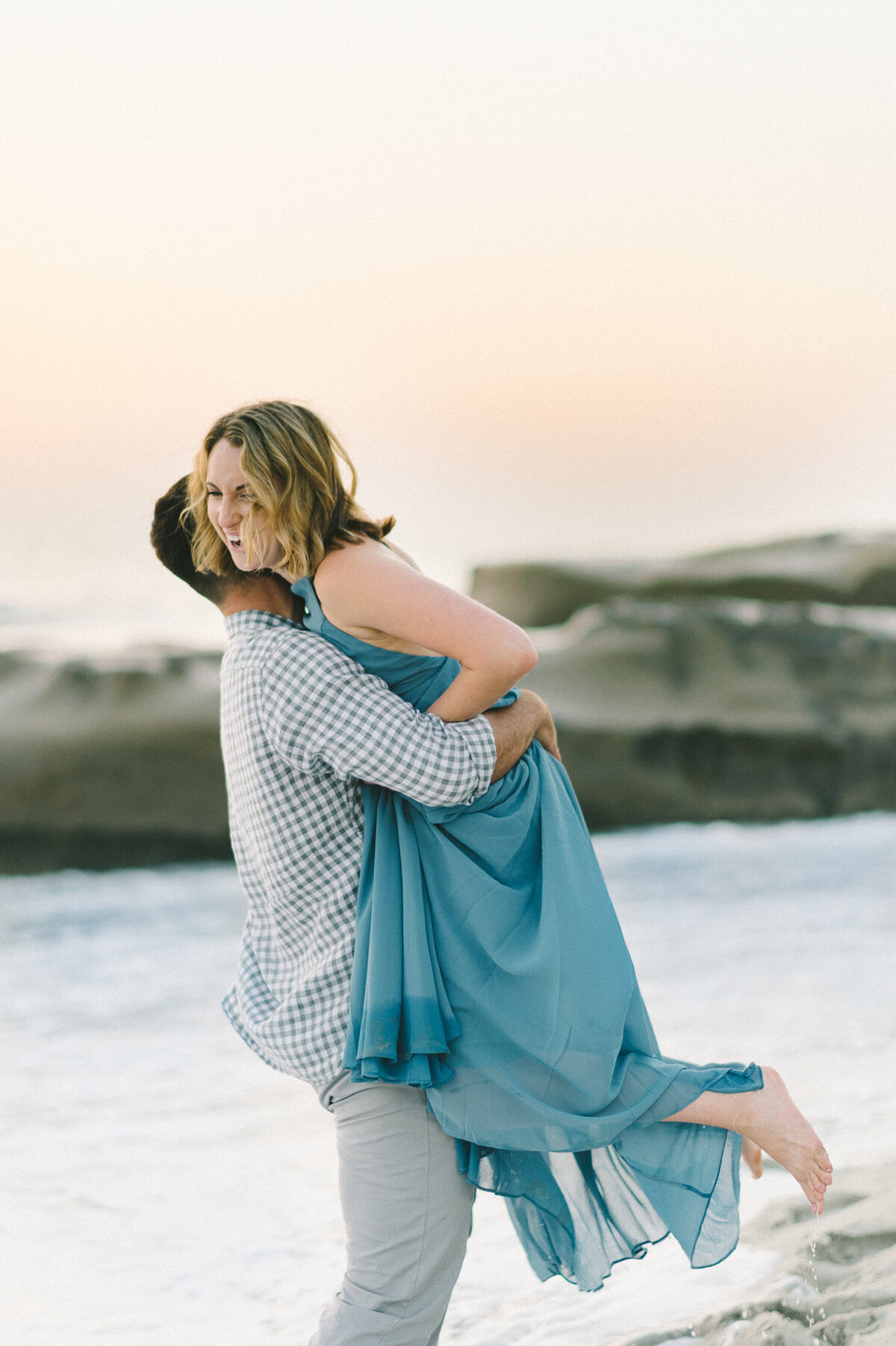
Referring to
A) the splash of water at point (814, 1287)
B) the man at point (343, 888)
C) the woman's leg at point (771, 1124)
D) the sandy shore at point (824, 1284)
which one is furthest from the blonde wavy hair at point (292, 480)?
the sandy shore at point (824, 1284)

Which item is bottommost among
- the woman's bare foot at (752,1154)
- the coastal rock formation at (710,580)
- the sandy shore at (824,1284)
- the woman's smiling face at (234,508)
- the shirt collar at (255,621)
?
the sandy shore at (824,1284)

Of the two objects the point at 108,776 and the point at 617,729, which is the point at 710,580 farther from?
the point at 108,776

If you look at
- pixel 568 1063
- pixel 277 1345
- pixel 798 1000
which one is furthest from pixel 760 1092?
pixel 798 1000

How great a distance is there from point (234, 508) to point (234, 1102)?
223 cm

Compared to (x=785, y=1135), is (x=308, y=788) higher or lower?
higher

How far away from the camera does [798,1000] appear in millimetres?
4062

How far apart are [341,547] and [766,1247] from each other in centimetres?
147

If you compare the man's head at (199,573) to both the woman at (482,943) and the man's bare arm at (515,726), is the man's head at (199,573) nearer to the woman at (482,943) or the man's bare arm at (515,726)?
the woman at (482,943)

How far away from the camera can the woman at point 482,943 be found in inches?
54.7

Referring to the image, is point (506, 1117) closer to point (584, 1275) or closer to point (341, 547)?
point (584, 1275)

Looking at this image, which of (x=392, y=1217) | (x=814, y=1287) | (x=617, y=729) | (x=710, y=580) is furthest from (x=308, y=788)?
(x=710, y=580)

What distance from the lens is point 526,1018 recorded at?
1.42 m

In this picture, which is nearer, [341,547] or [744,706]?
[341,547]

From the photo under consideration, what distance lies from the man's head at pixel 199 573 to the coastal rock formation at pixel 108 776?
4826mm
